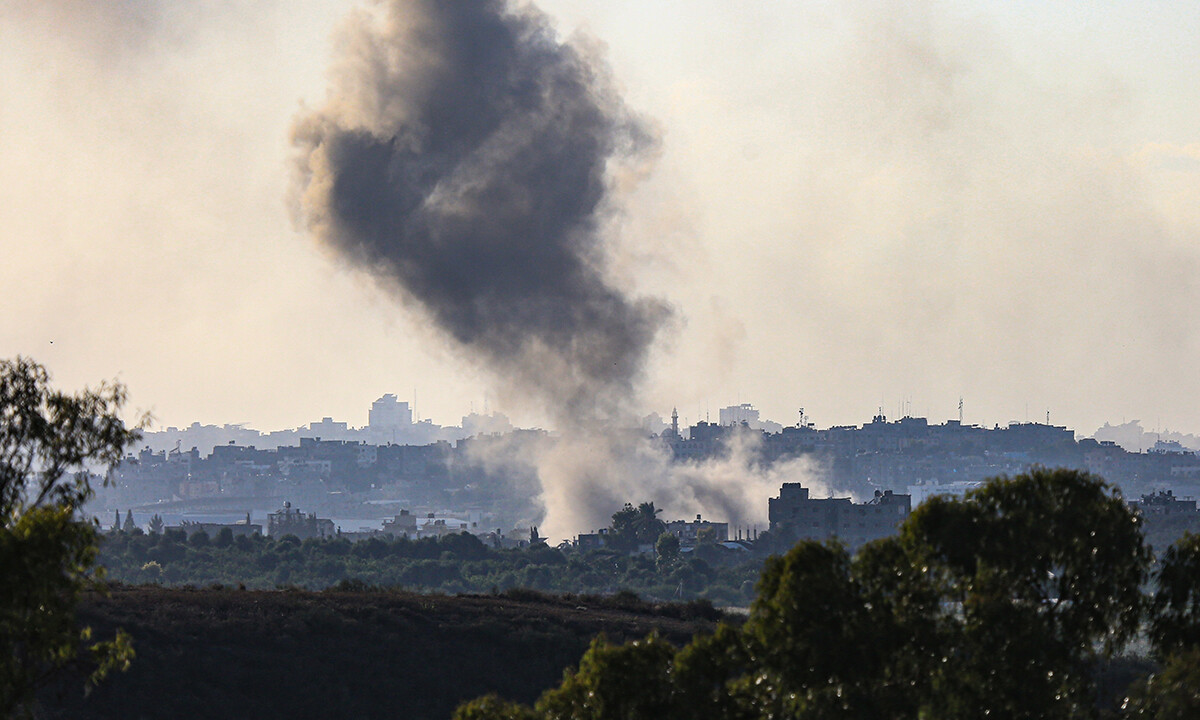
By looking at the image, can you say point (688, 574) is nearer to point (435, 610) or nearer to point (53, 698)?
point (435, 610)

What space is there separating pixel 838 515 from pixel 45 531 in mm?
166794

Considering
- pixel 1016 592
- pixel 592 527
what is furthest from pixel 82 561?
pixel 592 527

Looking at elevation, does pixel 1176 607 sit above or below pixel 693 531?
below

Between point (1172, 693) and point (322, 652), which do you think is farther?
point (322, 652)

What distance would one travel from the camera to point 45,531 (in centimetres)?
1764

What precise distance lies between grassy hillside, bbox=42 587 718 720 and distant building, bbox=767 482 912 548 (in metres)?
121

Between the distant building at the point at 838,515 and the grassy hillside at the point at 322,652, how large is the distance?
12108 cm

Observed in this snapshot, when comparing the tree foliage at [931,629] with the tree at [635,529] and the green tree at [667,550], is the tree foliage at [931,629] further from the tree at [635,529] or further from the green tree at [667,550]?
the tree at [635,529]

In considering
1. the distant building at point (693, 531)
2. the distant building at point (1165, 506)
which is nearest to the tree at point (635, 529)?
the distant building at point (693, 531)

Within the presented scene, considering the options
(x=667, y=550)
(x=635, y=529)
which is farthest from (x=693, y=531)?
(x=667, y=550)

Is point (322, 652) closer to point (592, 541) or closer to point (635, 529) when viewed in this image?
point (635, 529)

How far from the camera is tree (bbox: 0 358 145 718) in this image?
17.3 m

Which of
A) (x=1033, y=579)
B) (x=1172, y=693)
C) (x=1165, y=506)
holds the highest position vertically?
(x=1165, y=506)

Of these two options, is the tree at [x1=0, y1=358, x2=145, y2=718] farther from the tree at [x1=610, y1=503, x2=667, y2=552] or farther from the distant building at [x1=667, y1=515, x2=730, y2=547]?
the distant building at [x1=667, y1=515, x2=730, y2=547]
